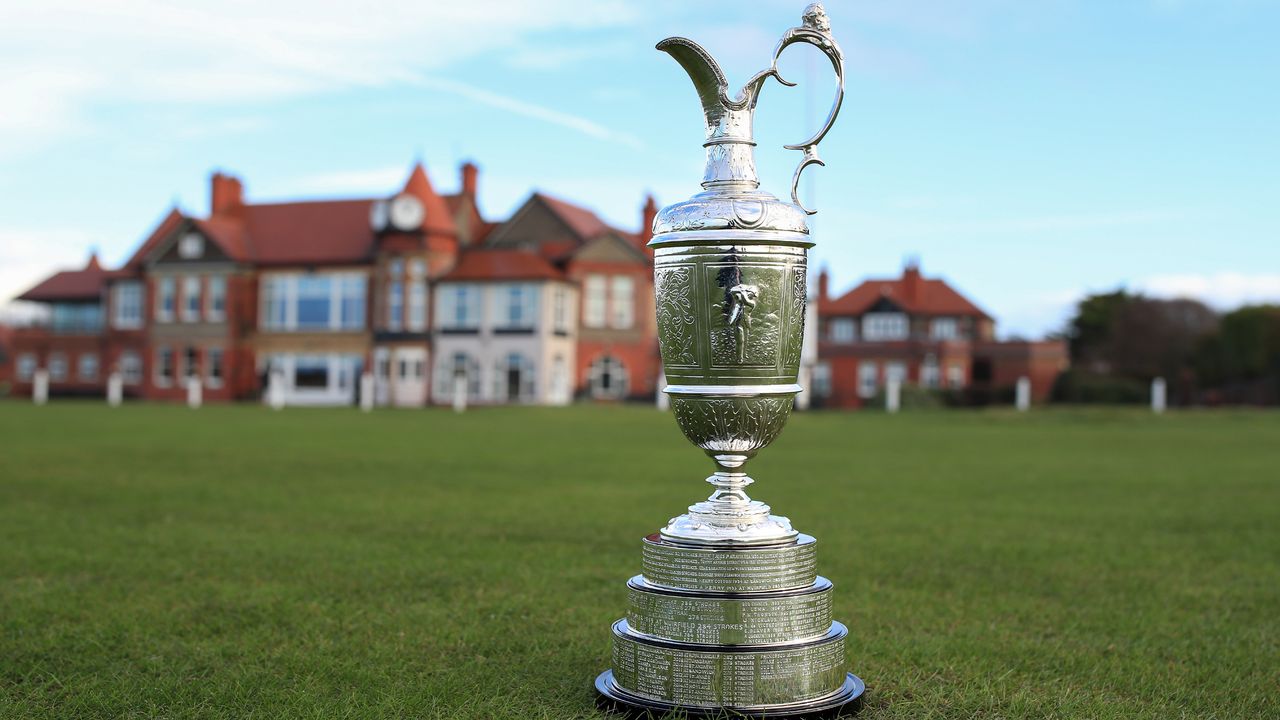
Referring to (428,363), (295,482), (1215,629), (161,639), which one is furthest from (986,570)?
(428,363)

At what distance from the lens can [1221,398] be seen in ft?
176

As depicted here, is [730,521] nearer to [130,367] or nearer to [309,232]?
[309,232]

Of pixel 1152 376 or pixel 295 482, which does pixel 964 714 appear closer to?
pixel 295 482

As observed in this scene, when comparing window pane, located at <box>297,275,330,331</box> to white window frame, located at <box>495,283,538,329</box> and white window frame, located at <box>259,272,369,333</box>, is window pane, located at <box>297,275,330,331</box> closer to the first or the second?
white window frame, located at <box>259,272,369,333</box>

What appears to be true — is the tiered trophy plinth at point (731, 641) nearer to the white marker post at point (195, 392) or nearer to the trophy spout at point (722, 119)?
the trophy spout at point (722, 119)

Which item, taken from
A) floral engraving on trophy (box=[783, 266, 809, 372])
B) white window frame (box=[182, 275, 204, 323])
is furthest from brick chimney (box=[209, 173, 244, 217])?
floral engraving on trophy (box=[783, 266, 809, 372])

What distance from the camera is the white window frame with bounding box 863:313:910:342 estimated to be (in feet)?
211

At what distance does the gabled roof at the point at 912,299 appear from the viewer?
64.6m

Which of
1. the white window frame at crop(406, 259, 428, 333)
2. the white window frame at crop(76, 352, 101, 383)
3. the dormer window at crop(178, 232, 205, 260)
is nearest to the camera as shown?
the white window frame at crop(406, 259, 428, 333)

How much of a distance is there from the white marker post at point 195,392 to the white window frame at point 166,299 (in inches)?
117

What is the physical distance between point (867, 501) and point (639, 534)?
12.0ft

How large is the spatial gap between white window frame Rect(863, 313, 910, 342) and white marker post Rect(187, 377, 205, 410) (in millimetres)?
32703

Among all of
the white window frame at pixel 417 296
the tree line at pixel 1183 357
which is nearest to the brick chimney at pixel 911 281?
the tree line at pixel 1183 357

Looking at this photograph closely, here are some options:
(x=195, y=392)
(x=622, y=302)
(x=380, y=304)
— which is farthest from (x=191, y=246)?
(x=622, y=302)
